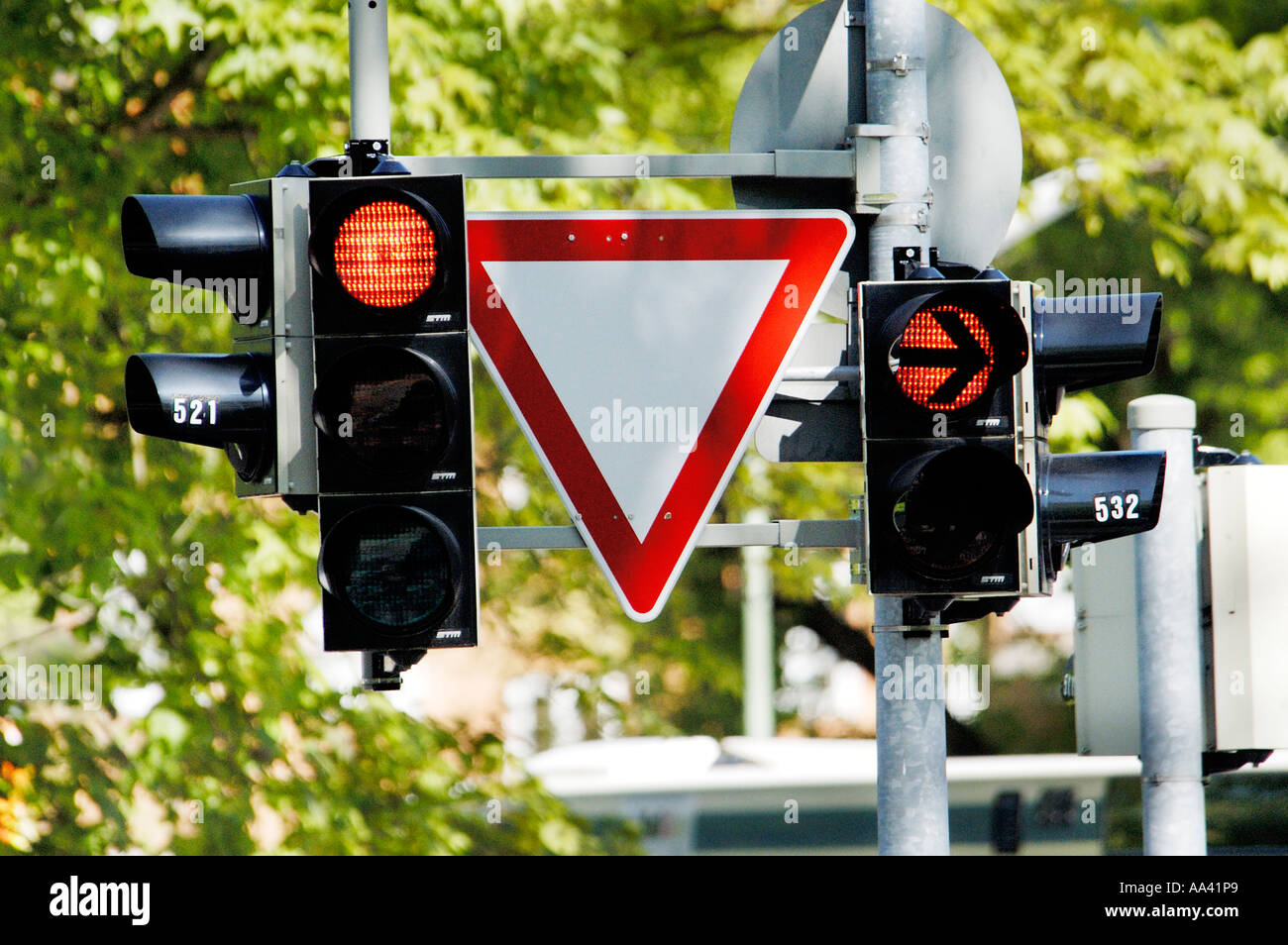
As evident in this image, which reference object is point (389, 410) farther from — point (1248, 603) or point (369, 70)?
point (1248, 603)

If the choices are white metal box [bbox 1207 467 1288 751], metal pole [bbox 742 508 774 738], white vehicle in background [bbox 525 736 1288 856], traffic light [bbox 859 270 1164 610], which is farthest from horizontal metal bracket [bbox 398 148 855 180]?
white vehicle in background [bbox 525 736 1288 856]

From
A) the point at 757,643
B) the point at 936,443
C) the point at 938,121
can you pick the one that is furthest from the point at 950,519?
the point at 757,643

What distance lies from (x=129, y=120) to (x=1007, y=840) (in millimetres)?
7125

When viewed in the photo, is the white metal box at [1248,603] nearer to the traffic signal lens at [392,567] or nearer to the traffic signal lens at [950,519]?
the traffic signal lens at [950,519]

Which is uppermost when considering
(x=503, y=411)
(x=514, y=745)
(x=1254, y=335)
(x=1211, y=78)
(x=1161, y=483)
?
(x=1211, y=78)

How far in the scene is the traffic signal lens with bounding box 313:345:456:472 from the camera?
3.12 metres

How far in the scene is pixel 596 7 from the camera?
29.4 feet

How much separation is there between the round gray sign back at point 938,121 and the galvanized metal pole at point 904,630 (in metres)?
0.15

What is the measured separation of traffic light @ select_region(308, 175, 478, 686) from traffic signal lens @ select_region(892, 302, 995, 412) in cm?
90

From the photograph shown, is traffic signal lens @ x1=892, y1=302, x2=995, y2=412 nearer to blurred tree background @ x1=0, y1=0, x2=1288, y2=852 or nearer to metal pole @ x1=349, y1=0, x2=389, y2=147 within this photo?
metal pole @ x1=349, y1=0, x2=389, y2=147

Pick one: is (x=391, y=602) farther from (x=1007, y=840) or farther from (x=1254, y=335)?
(x=1254, y=335)

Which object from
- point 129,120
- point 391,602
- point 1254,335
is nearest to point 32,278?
point 129,120

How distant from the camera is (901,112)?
11.5ft
